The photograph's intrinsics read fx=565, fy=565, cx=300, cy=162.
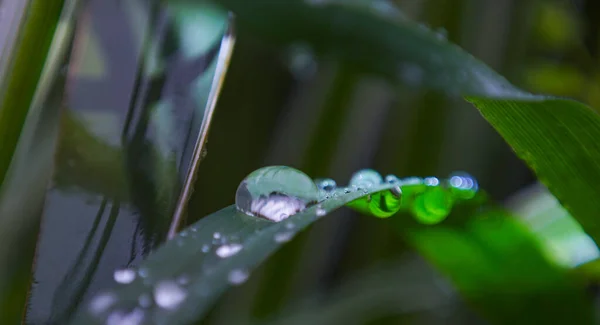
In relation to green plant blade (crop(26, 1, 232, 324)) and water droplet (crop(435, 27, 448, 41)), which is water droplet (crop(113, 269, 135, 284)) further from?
water droplet (crop(435, 27, 448, 41))

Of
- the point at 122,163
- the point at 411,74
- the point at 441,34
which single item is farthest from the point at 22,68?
the point at 441,34

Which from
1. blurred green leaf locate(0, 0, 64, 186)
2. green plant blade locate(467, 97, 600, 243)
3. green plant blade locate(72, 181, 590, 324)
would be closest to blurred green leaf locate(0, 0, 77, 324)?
blurred green leaf locate(0, 0, 64, 186)

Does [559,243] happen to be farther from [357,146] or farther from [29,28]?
[29,28]

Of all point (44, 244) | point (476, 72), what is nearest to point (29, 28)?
point (44, 244)

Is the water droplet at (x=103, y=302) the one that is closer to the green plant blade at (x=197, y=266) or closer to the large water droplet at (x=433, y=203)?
the green plant blade at (x=197, y=266)

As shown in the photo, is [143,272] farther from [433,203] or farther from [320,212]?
[433,203]

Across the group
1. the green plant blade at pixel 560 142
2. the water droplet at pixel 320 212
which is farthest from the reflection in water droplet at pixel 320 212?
the green plant blade at pixel 560 142
